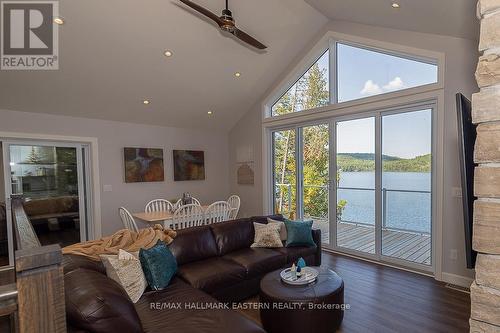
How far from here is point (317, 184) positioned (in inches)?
200

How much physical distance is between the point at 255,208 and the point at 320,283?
377 centimetres

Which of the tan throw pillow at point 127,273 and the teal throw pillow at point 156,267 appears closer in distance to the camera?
the tan throw pillow at point 127,273

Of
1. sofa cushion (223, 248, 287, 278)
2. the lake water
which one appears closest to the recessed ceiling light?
sofa cushion (223, 248, 287, 278)

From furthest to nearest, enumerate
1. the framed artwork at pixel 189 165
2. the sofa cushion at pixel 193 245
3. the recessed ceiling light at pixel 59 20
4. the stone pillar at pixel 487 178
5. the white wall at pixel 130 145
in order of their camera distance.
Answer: the framed artwork at pixel 189 165 < the white wall at pixel 130 145 < the recessed ceiling light at pixel 59 20 < the sofa cushion at pixel 193 245 < the stone pillar at pixel 487 178

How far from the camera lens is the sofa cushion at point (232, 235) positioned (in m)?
3.46

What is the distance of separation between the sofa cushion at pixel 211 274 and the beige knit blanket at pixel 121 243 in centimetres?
43

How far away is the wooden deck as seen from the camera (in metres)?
3.84

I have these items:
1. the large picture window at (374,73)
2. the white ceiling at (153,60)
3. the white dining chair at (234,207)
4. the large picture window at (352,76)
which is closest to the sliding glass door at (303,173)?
the large picture window at (352,76)

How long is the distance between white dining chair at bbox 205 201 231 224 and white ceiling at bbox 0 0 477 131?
2.26 meters

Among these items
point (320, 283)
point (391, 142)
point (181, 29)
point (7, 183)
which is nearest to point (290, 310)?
point (320, 283)

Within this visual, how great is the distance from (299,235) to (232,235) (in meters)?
0.94

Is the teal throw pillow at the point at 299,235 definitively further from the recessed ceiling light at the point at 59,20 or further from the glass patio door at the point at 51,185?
the recessed ceiling light at the point at 59,20

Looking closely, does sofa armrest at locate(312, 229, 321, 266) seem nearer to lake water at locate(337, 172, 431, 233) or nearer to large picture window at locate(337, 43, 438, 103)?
lake water at locate(337, 172, 431, 233)

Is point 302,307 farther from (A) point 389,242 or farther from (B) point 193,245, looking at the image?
(A) point 389,242
